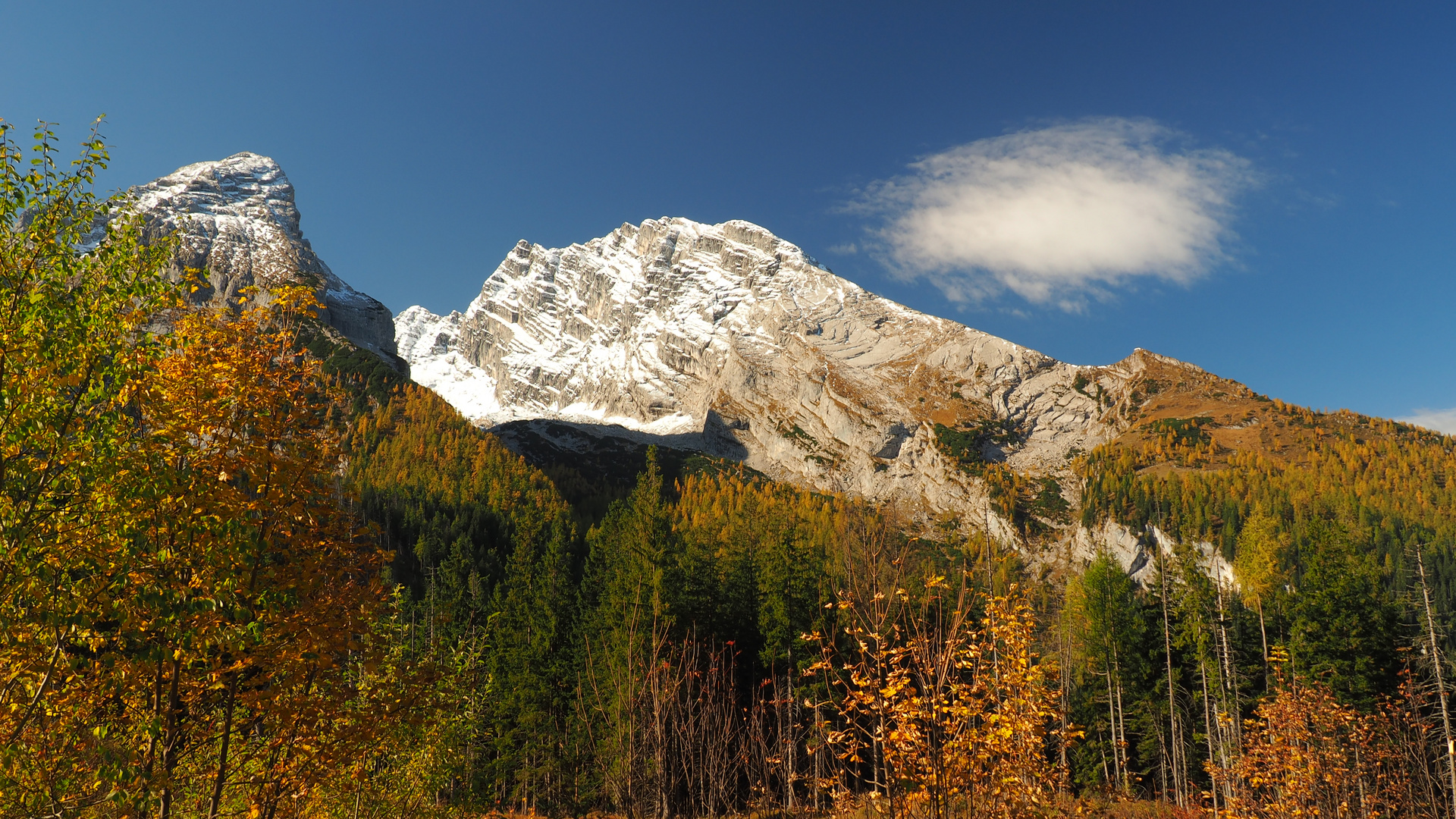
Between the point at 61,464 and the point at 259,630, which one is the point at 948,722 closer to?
the point at 259,630

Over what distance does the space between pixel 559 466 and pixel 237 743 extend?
→ 193151mm

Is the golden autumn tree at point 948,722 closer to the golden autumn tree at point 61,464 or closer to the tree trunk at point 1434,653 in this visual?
the golden autumn tree at point 61,464

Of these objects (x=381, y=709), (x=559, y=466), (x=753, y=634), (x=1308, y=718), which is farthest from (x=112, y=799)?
(x=559, y=466)

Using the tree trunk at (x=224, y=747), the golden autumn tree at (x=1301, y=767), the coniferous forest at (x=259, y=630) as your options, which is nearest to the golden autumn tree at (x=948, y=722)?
the coniferous forest at (x=259, y=630)

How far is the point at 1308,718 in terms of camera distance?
17.0 meters

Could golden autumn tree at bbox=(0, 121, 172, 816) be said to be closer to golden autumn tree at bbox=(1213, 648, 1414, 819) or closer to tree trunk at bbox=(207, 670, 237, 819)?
tree trunk at bbox=(207, 670, 237, 819)

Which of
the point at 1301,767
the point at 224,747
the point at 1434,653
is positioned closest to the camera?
the point at 224,747

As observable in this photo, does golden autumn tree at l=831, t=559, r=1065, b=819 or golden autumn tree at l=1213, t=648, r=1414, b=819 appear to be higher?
golden autumn tree at l=831, t=559, r=1065, b=819

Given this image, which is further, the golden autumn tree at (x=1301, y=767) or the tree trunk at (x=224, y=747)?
the golden autumn tree at (x=1301, y=767)

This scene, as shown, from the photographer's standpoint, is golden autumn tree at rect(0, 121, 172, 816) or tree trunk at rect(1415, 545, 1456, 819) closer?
golden autumn tree at rect(0, 121, 172, 816)

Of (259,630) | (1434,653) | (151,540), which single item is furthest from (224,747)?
(1434,653)

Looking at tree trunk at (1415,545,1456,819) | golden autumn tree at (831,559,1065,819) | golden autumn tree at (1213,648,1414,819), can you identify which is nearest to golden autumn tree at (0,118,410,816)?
golden autumn tree at (831,559,1065,819)

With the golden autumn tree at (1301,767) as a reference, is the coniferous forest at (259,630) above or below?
above

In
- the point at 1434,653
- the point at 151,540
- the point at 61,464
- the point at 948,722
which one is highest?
the point at 61,464
